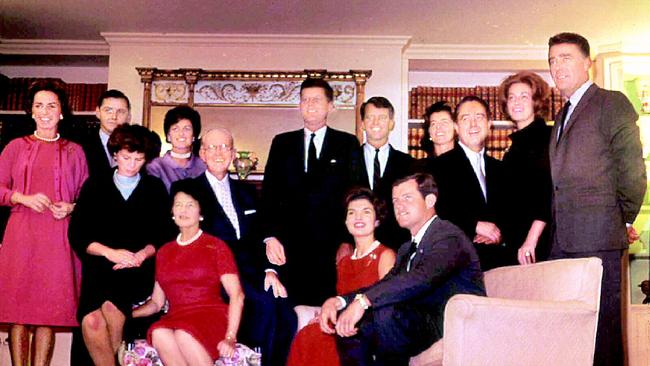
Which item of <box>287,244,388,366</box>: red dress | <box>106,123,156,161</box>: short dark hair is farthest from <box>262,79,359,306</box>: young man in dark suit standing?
<box>106,123,156,161</box>: short dark hair

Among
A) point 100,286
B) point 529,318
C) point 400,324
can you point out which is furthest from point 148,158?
point 529,318

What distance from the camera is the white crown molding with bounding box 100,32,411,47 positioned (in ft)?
22.9

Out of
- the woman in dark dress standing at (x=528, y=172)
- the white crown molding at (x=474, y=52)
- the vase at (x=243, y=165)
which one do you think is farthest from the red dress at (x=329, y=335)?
the white crown molding at (x=474, y=52)

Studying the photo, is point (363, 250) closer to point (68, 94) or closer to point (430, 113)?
point (430, 113)

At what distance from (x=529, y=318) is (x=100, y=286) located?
2047 millimetres

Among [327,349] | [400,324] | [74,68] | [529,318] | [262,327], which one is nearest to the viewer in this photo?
[529,318]

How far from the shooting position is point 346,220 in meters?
3.67

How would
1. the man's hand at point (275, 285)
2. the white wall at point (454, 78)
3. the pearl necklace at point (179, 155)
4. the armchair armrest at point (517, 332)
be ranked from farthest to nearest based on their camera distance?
the white wall at point (454, 78), the pearl necklace at point (179, 155), the man's hand at point (275, 285), the armchair armrest at point (517, 332)

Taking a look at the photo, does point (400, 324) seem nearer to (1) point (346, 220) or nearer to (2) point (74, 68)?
(1) point (346, 220)

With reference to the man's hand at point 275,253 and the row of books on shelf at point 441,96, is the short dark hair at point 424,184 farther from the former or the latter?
the row of books on shelf at point 441,96

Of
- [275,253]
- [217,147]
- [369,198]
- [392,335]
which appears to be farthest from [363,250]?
[217,147]

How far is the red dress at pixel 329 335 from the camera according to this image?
3.21m

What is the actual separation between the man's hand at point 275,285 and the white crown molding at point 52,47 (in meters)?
4.35

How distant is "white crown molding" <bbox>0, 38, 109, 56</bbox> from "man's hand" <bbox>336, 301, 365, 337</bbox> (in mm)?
5164
